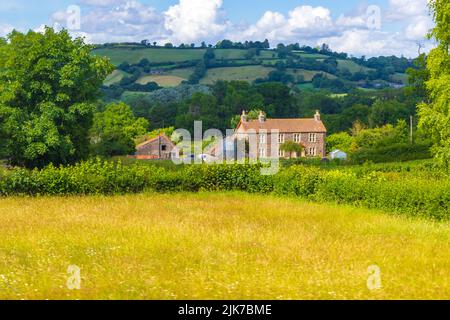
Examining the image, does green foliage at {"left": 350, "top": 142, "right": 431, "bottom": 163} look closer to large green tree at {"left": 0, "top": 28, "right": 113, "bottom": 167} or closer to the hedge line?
large green tree at {"left": 0, "top": 28, "right": 113, "bottom": 167}

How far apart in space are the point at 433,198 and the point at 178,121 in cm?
11929

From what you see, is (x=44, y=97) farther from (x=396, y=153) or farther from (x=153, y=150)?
(x=153, y=150)

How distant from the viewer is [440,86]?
3722 cm

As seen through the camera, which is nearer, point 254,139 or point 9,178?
point 9,178

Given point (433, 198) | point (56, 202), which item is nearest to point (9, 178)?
point (56, 202)

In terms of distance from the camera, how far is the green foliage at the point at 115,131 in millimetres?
80875

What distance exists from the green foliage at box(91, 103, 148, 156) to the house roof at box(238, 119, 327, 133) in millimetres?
19429

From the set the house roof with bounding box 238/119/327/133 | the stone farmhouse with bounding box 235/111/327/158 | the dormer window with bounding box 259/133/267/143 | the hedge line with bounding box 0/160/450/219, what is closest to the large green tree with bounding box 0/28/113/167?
the hedge line with bounding box 0/160/450/219

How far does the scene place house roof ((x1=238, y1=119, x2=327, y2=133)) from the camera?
102625 millimetres

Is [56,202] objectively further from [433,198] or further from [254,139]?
[254,139]

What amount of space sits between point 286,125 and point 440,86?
225 ft

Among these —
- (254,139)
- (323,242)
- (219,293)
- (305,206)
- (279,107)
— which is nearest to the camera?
(219,293)

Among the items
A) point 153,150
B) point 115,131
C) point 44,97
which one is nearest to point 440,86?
point 44,97
